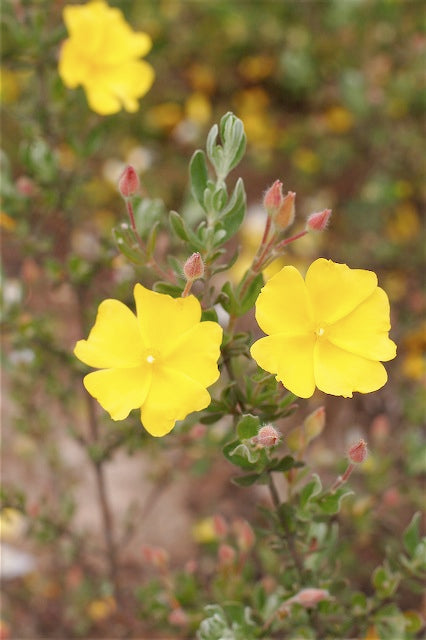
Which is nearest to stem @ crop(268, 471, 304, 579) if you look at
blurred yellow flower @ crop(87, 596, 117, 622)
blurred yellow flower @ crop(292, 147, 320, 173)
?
blurred yellow flower @ crop(87, 596, 117, 622)

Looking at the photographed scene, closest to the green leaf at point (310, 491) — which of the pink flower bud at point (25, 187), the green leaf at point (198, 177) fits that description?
the green leaf at point (198, 177)

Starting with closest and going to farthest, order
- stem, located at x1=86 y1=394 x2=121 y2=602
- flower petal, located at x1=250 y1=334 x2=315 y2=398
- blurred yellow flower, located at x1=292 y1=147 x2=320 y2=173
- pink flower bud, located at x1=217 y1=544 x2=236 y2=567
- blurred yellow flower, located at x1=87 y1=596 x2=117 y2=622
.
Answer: flower petal, located at x1=250 y1=334 x2=315 y2=398
pink flower bud, located at x1=217 y1=544 x2=236 y2=567
stem, located at x1=86 y1=394 x2=121 y2=602
blurred yellow flower, located at x1=87 y1=596 x2=117 y2=622
blurred yellow flower, located at x1=292 y1=147 x2=320 y2=173

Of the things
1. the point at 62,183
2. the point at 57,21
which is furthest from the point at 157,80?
the point at 62,183

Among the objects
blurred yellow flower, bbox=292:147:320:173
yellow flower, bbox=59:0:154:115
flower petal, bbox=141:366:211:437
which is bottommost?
flower petal, bbox=141:366:211:437

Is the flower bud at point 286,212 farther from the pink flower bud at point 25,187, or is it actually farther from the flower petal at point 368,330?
the pink flower bud at point 25,187

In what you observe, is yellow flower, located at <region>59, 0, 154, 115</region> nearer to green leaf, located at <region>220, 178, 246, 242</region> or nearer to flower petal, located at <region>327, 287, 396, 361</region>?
green leaf, located at <region>220, 178, 246, 242</region>
